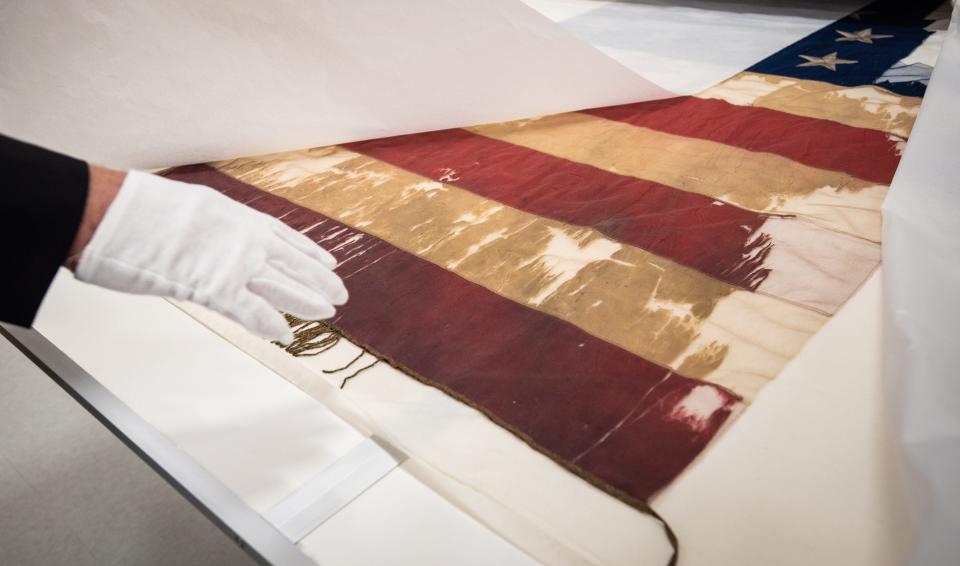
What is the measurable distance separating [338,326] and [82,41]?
1.12m

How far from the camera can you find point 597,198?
1.63 meters

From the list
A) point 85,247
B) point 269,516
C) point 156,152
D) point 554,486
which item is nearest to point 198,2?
point 156,152

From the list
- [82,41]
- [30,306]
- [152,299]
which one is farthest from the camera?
[82,41]

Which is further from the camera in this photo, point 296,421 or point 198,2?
point 198,2

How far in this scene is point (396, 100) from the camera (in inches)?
78.4

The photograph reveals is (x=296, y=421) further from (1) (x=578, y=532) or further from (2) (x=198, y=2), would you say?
(2) (x=198, y=2)

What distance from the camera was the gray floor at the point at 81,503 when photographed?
4.18 feet

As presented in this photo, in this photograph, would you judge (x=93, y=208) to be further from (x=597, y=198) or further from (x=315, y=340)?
(x=597, y=198)

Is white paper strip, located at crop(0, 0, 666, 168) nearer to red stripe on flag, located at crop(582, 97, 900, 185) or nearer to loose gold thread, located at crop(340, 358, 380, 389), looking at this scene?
red stripe on flag, located at crop(582, 97, 900, 185)

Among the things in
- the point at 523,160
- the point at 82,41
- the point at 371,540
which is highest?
the point at 82,41

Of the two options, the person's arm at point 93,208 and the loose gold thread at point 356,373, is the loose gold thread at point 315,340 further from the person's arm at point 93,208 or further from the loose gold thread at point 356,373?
the person's arm at point 93,208

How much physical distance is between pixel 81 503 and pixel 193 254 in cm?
86

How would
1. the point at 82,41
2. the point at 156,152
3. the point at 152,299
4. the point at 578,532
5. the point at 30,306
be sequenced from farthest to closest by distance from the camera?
the point at 156,152, the point at 82,41, the point at 152,299, the point at 578,532, the point at 30,306

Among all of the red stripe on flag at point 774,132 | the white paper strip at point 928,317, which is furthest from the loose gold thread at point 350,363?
the red stripe on flag at point 774,132
